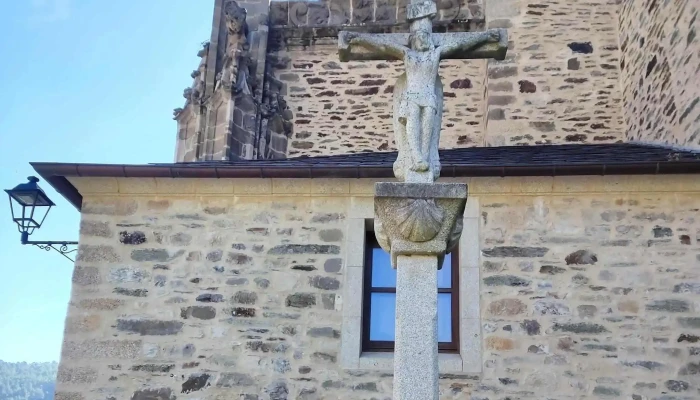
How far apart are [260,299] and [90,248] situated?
4.65 ft

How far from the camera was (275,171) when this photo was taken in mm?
6305

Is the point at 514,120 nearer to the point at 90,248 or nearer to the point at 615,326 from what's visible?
the point at 615,326

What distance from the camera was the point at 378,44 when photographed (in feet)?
14.8

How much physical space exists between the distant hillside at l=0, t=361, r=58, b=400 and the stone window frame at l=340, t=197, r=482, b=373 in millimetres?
41772

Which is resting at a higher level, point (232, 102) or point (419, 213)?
point (232, 102)

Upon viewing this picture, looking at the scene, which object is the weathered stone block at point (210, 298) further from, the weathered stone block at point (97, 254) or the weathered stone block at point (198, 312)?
the weathered stone block at point (97, 254)

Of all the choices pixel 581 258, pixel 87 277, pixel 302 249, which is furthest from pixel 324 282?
pixel 581 258

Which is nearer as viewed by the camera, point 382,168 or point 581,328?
point 581,328

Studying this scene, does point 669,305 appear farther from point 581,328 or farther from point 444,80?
point 444,80

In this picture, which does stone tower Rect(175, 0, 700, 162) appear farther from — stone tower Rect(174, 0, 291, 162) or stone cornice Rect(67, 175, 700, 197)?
stone cornice Rect(67, 175, 700, 197)

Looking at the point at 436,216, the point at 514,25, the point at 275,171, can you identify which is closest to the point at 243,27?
the point at 514,25

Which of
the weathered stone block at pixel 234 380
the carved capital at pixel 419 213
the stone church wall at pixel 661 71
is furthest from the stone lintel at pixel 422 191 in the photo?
the stone church wall at pixel 661 71

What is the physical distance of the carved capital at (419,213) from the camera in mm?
3854

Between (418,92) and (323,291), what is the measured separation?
92.3 inches
